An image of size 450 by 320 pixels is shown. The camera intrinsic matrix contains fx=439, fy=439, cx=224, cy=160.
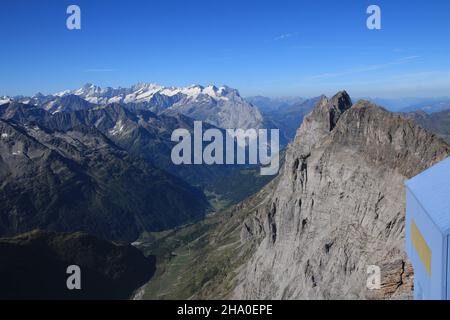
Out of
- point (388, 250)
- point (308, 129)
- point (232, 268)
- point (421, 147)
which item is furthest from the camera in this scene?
point (232, 268)

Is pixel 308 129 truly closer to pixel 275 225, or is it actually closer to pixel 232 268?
pixel 275 225
